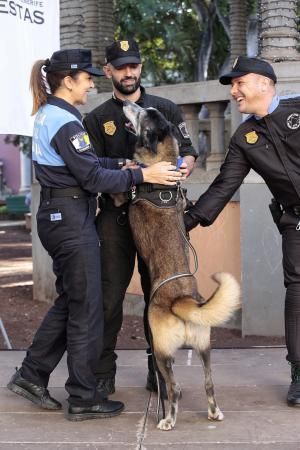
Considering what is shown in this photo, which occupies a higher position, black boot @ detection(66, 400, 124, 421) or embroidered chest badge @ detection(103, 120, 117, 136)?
embroidered chest badge @ detection(103, 120, 117, 136)

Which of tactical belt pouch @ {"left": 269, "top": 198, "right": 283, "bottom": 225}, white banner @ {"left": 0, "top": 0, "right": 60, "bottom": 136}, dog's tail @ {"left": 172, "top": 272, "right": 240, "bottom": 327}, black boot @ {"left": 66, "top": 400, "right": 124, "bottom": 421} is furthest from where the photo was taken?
white banner @ {"left": 0, "top": 0, "right": 60, "bottom": 136}

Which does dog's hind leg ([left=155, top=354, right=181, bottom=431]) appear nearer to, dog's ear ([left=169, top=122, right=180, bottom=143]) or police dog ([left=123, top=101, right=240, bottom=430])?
police dog ([left=123, top=101, right=240, bottom=430])

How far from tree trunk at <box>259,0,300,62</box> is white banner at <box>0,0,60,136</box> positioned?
199 centimetres

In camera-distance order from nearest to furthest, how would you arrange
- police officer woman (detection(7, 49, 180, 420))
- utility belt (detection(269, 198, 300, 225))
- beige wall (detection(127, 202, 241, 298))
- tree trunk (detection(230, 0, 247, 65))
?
police officer woman (detection(7, 49, 180, 420)) < utility belt (detection(269, 198, 300, 225)) < beige wall (detection(127, 202, 241, 298)) < tree trunk (detection(230, 0, 247, 65))

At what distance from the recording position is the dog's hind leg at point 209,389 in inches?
178

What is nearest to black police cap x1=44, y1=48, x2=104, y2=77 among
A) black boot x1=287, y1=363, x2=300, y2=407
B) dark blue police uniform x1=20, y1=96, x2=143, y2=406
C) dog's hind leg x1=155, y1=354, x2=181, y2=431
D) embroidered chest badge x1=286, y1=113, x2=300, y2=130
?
dark blue police uniform x1=20, y1=96, x2=143, y2=406

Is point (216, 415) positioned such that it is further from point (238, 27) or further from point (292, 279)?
point (238, 27)

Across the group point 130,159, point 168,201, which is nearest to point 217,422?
point 168,201

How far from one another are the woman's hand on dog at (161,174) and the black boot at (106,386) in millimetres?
1398

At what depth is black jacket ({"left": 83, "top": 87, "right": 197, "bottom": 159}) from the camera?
520 cm

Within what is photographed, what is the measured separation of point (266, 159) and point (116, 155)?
94 cm

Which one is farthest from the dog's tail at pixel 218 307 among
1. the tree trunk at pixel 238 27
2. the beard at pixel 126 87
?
the tree trunk at pixel 238 27

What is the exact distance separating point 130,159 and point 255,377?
1.82 m

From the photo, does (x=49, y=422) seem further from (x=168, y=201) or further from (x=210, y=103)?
(x=210, y=103)
